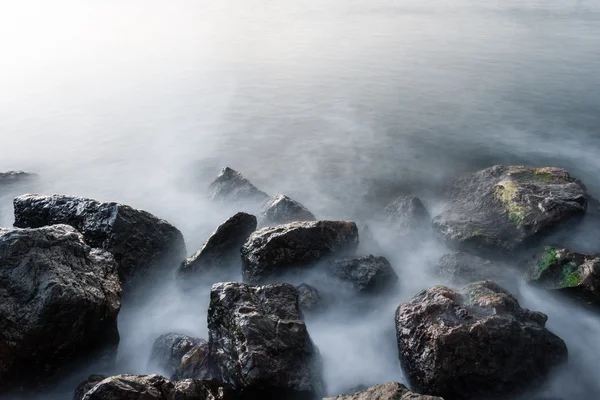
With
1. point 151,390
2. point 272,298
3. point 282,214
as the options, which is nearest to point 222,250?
point 282,214

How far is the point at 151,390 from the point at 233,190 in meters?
5.32

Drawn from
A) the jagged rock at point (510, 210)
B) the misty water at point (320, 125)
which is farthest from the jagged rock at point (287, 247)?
the jagged rock at point (510, 210)

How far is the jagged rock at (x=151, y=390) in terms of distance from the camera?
363 centimetres

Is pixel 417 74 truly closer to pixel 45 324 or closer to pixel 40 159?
pixel 40 159

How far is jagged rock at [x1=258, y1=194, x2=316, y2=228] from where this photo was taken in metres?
7.44

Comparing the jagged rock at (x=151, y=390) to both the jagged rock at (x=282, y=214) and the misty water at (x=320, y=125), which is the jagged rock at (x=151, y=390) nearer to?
the misty water at (x=320, y=125)

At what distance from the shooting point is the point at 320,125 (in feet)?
47.0

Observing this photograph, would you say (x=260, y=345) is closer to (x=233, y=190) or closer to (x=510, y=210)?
(x=233, y=190)

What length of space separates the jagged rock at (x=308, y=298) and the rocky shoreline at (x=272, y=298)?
0.05ft

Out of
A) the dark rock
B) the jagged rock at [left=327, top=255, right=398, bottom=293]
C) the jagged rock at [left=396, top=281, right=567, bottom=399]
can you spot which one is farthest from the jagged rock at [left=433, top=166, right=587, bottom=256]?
the dark rock

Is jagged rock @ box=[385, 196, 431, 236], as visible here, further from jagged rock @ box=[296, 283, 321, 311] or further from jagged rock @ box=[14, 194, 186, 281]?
jagged rock @ box=[14, 194, 186, 281]

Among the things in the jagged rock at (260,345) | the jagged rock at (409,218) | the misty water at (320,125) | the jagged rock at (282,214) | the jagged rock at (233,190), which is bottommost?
the misty water at (320,125)

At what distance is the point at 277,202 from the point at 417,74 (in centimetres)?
1386

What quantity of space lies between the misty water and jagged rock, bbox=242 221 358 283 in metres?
0.85
